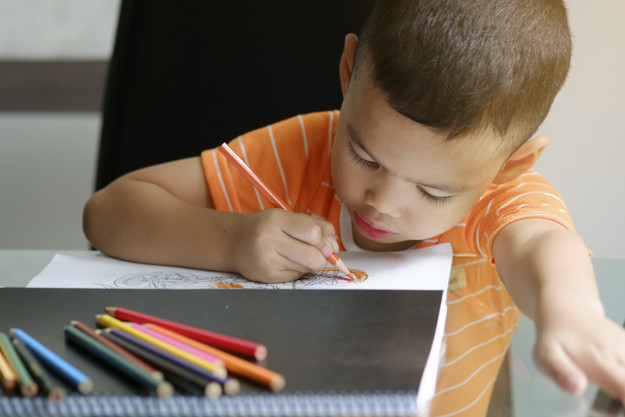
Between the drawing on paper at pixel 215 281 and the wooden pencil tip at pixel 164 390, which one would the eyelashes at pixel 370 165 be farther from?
the wooden pencil tip at pixel 164 390

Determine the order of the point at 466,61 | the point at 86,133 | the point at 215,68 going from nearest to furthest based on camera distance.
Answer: the point at 466,61, the point at 215,68, the point at 86,133

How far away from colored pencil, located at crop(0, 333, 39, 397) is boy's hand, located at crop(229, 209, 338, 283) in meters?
0.23

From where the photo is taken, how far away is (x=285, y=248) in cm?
60

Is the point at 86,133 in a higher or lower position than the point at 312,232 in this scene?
lower

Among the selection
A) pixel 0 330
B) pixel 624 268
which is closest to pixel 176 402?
pixel 0 330

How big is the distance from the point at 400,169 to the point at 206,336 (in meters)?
0.23

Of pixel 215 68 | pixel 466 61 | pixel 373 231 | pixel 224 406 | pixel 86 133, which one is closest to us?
pixel 224 406

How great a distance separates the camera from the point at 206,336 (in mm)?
398

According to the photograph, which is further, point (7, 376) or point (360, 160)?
point (360, 160)

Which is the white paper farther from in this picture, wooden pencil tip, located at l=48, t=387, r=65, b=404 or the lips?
wooden pencil tip, located at l=48, t=387, r=65, b=404

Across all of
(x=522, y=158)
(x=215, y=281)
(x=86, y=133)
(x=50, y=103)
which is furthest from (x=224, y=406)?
(x=50, y=103)

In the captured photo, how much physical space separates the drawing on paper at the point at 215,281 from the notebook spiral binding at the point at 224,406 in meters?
0.23

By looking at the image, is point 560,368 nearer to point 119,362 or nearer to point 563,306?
point 563,306

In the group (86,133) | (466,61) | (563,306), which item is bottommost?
(86,133)
